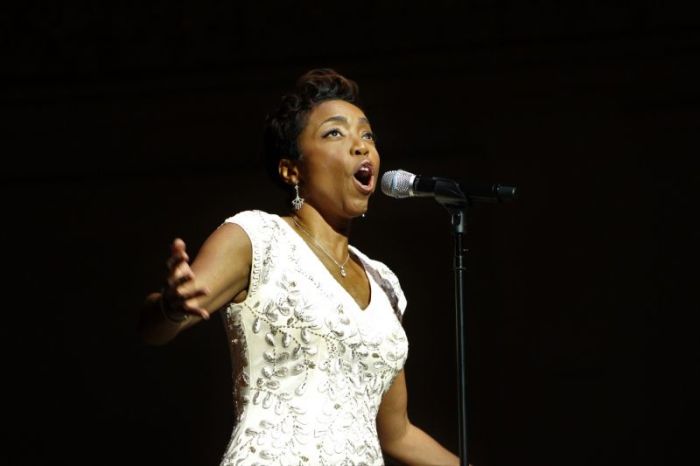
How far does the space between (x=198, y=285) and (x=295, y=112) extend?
708 millimetres

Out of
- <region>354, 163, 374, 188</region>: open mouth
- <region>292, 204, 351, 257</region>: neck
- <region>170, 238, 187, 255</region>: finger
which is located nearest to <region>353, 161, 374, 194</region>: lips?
<region>354, 163, 374, 188</region>: open mouth

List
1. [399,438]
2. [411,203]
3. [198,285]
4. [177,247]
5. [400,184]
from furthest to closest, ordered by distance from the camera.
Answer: [411,203]
[399,438]
[400,184]
[198,285]
[177,247]

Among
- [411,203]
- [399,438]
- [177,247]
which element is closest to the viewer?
[177,247]

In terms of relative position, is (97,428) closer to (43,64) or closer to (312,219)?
(43,64)

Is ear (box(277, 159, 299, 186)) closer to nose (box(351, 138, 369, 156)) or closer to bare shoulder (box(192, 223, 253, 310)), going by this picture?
nose (box(351, 138, 369, 156))

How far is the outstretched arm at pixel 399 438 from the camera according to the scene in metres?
3.22

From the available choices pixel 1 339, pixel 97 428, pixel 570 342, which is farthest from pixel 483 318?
pixel 1 339

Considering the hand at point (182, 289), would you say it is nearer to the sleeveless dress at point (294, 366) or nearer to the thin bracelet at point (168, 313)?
the thin bracelet at point (168, 313)

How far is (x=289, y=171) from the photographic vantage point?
3.09 meters

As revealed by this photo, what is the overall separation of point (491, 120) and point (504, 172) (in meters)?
0.18

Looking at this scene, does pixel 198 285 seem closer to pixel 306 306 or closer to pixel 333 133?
pixel 306 306

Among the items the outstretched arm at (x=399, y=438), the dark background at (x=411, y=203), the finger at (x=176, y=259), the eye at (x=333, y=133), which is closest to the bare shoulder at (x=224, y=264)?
the finger at (x=176, y=259)

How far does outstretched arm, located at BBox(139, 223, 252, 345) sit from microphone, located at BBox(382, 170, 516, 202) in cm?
33

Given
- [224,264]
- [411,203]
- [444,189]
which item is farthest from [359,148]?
[411,203]
